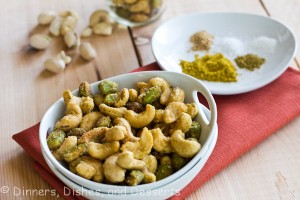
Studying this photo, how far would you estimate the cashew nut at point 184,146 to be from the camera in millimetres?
740

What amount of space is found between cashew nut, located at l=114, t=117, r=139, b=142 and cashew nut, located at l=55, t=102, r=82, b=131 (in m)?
0.07

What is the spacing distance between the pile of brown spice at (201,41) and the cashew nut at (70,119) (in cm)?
43

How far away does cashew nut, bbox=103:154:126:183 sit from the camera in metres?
0.71

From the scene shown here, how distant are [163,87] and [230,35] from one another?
1.28 ft

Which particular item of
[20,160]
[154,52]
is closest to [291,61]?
[154,52]

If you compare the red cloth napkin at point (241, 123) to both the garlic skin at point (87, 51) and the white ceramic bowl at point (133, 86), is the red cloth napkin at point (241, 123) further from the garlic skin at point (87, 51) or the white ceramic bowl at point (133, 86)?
the garlic skin at point (87, 51)

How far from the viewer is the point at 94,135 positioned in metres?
0.78

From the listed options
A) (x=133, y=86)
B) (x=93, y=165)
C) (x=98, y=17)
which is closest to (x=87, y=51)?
(x=98, y=17)

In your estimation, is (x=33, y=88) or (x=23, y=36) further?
(x=23, y=36)

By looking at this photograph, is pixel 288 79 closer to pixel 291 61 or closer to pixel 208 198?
pixel 291 61

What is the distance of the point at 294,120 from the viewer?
0.99 meters

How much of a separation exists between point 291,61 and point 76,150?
1.87 feet

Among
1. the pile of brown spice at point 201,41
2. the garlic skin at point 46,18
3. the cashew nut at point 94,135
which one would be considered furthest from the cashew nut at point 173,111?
the garlic skin at point 46,18

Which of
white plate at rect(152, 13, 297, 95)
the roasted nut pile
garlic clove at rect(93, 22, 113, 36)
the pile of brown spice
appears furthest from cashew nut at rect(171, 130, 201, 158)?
garlic clove at rect(93, 22, 113, 36)
